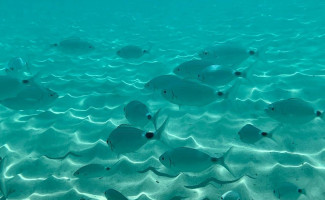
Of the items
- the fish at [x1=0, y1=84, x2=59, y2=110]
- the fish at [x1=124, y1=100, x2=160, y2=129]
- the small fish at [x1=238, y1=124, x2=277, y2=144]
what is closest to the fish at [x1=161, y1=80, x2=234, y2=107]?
the fish at [x1=124, y1=100, x2=160, y2=129]

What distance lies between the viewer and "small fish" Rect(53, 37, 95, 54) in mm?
5488

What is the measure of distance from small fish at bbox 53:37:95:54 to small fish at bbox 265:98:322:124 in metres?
4.22

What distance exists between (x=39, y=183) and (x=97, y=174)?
110 cm

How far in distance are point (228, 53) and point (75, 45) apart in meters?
3.59

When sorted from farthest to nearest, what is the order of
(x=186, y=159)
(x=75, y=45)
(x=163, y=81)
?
(x=75, y=45), (x=163, y=81), (x=186, y=159)

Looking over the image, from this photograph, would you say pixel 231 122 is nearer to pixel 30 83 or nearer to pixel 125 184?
pixel 125 184

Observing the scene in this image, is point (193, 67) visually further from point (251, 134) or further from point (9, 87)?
point (9, 87)

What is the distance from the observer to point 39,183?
3.75m

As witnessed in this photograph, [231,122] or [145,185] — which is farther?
[231,122]

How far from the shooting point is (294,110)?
3.44 metres

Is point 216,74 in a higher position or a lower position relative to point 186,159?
higher

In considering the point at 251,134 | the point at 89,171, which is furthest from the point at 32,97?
the point at 251,134

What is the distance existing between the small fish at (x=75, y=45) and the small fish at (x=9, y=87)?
1896mm

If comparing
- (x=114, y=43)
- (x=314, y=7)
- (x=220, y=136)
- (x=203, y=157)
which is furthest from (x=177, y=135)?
(x=314, y=7)
